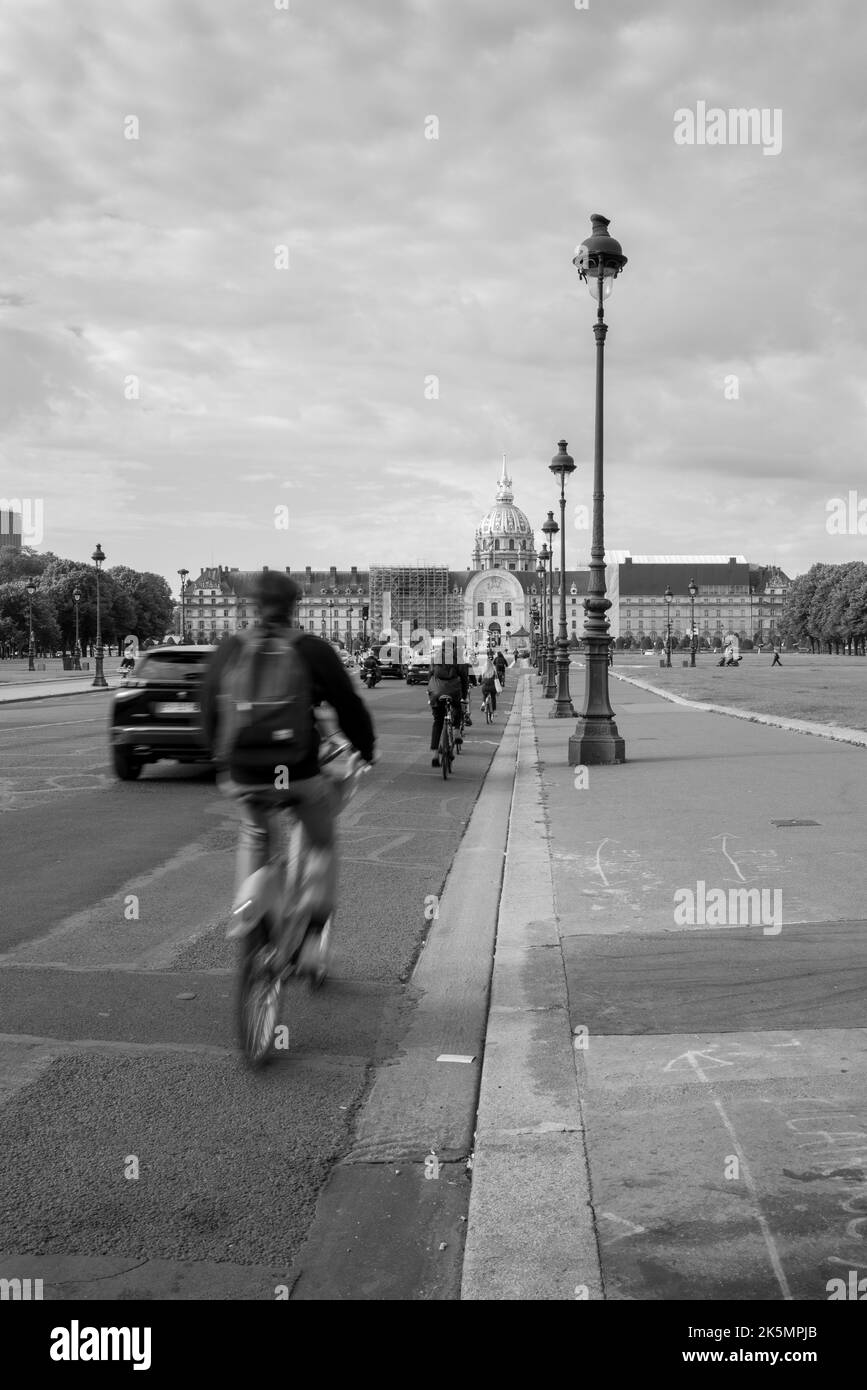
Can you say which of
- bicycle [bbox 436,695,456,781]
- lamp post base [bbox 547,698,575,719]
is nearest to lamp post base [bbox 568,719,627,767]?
bicycle [bbox 436,695,456,781]

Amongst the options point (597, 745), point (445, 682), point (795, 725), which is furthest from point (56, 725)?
point (795, 725)

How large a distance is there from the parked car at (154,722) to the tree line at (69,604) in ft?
298

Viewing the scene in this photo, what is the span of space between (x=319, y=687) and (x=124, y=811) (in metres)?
7.81

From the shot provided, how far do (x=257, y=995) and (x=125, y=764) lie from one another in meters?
10.8

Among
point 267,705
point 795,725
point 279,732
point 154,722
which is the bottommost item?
point 795,725

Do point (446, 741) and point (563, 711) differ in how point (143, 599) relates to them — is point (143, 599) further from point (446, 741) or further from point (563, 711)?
point (446, 741)

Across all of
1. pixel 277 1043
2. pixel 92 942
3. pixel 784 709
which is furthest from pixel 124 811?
pixel 784 709

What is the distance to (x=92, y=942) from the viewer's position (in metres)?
6.56

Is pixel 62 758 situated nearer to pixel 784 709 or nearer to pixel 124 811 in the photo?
pixel 124 811

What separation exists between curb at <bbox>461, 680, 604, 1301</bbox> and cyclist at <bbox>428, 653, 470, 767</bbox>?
9.40 metres

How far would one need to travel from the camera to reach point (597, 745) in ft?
53.3

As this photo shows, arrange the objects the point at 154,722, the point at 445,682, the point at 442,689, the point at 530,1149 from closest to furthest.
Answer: the point at 530,1149, the point at 154,722, the point at 442,689, the point at 445,682

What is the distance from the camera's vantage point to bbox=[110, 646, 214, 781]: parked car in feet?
48.6

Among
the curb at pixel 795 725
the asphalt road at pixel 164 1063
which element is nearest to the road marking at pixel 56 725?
the curb at pixel 795 725
